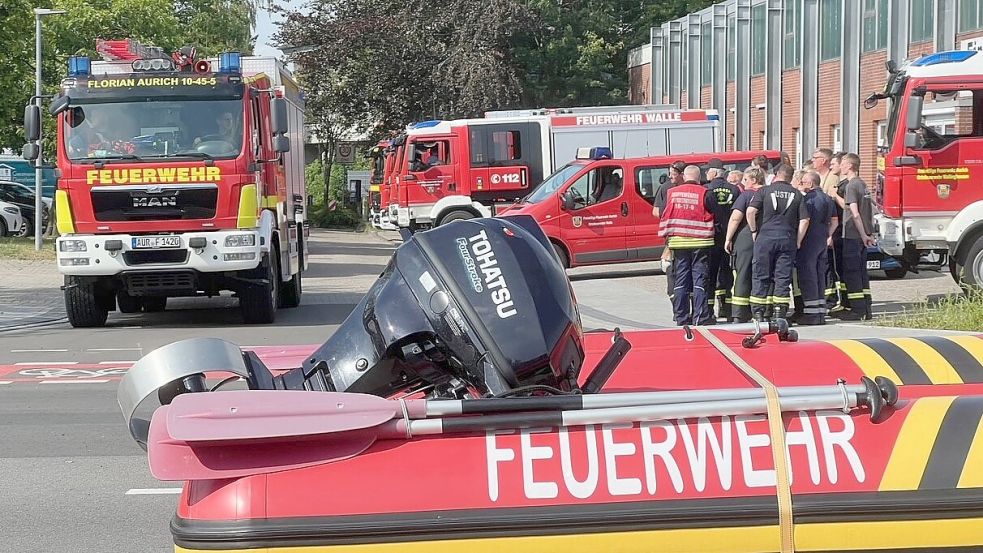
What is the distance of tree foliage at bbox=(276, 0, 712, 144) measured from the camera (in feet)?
146

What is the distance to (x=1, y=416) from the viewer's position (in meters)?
9.05

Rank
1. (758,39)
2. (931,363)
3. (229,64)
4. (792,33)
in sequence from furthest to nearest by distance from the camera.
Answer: (758,39), (792,33), (229,64), (931,363)

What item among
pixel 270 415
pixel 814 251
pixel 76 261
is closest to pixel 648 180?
pixel 814 251

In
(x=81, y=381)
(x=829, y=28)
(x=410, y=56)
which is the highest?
(x=410, y=56)

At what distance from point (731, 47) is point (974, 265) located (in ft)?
82.9

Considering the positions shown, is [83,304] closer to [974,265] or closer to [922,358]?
[974,265]

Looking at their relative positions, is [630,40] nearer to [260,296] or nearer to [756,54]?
[756,54]

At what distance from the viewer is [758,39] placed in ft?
122

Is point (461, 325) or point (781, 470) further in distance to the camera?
point (461, 325)

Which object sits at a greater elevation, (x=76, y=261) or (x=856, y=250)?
(x=76, y=261)

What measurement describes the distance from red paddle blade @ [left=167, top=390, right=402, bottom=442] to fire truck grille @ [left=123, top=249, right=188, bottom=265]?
11.4m

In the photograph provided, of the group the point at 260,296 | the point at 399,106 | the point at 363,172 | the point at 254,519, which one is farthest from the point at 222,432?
the point at 363,172

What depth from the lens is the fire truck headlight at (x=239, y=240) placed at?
14.2m

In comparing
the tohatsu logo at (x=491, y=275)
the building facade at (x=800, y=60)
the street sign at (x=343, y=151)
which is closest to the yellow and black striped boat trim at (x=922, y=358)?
the tohatsu logo at (x=491, y=275)
